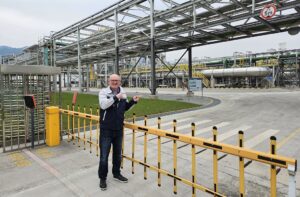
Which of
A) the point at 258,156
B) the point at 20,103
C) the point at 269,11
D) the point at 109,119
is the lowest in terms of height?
the point at 258,156

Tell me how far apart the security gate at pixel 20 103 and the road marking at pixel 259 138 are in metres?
6.49

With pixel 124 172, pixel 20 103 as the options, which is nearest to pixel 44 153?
pixel 20 103

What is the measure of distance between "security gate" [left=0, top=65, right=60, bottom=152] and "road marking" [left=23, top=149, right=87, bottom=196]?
3.07 ft

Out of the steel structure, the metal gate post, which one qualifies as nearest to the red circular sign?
the steel structure

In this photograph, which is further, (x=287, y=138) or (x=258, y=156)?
(x=287, y=138)

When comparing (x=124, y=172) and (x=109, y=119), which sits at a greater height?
(x=109, y=119)

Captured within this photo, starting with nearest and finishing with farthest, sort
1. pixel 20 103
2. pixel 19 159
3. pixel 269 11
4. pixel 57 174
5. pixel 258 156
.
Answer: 1. pixel 258 156
2. pixel 57 174
3. pixel 19 159
4. pixel 20 103
5. pixel 269 11

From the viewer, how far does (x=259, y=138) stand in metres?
8.05

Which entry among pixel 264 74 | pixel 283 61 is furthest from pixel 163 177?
pixel 283 61

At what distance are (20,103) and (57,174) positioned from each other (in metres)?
3.41

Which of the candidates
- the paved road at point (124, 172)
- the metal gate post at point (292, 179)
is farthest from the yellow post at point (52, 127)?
the metal gate post at point (292, 179)

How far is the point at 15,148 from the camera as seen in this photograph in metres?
6.92

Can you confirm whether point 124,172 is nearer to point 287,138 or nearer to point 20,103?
point 20,103

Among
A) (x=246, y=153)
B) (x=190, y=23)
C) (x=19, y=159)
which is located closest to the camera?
(x=246, y=153)
